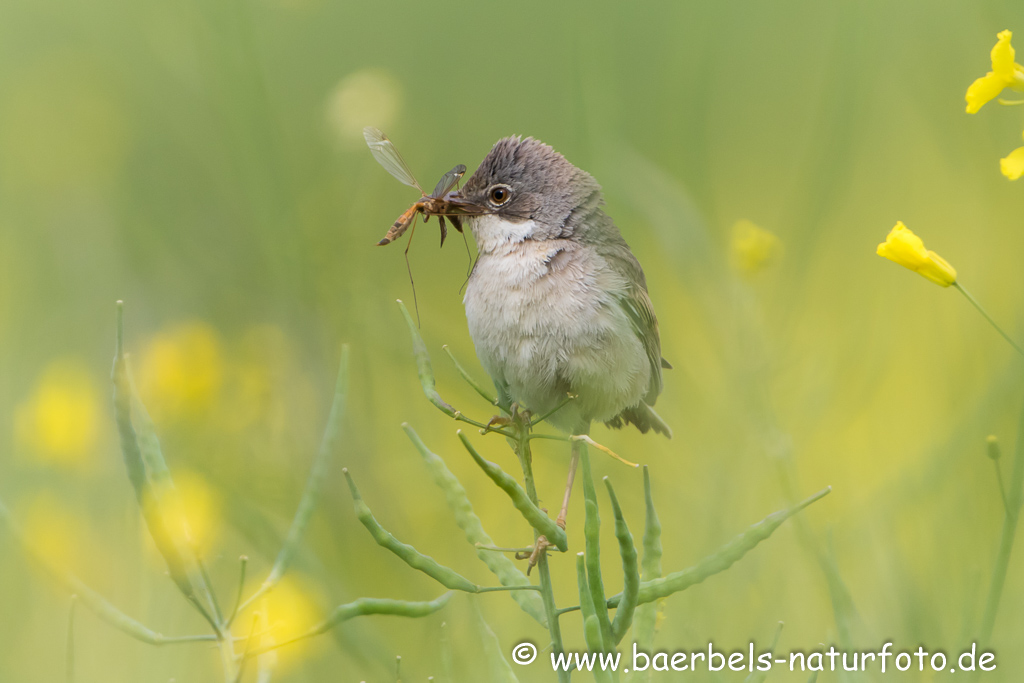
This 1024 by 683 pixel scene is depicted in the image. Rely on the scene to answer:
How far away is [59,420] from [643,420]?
2697mm

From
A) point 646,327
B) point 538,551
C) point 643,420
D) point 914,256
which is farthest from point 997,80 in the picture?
point 643,420

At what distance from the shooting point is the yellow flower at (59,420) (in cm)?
415

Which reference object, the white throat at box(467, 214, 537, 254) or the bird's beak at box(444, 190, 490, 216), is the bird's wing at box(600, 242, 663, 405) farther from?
the bird's beak at box(444, 190, 490, 216)

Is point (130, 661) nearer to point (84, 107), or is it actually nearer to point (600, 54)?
point (600, 54)

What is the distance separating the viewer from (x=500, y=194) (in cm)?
372

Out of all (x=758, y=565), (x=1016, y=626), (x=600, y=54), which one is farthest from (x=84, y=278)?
(x=1016, y=626)

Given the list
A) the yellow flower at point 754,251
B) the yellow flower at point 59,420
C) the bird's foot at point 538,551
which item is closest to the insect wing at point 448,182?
the yellow flower at point 754,251

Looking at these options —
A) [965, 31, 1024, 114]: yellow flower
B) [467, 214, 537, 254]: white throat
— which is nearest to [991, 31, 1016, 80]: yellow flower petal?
[965, 31, 1024, 114]: yellow flower

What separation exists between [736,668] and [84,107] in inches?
267

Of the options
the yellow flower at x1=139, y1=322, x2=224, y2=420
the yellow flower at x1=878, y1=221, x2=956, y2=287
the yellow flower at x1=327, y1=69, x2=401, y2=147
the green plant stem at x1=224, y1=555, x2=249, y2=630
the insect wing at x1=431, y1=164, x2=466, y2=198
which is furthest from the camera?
the yellow flower at x1=139, y1=322, x2=224, y2=420

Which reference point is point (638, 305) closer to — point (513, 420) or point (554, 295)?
point (554, 295)

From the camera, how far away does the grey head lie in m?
3.66

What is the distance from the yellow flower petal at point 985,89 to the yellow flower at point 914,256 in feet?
1.09

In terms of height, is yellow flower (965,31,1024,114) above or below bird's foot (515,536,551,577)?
above
